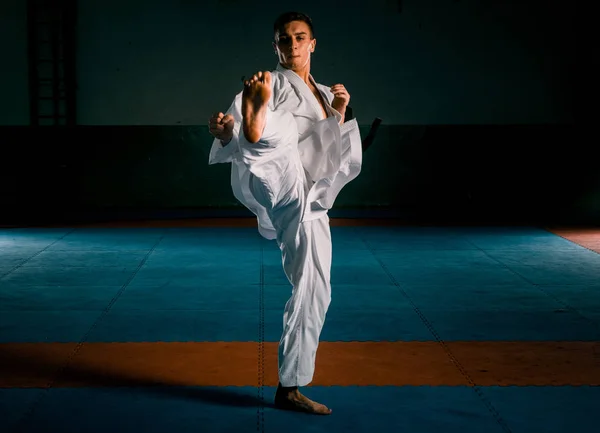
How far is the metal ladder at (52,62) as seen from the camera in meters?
A: 9.90

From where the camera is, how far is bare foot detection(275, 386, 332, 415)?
130 inches

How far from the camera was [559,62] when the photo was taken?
33.7ft

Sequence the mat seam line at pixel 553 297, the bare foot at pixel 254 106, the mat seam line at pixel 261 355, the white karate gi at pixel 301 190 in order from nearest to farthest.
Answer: the bare foot at pixel 254 106 → the white karate gi at pixel 301 190 → the mat seam line at pixel 261 355 → the mat seam line at pixel 553 297

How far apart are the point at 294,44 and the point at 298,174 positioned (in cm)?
55

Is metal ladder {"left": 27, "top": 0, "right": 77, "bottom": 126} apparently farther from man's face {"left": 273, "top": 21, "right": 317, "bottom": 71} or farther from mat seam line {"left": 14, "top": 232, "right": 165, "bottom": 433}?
man's face {"left": 273, "top": 21, "right": 317, "bottom": 71}

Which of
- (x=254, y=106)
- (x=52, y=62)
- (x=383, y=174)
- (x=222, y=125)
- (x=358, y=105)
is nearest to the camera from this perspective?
(x=254, y=106)

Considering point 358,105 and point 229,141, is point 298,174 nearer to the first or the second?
point 229,141

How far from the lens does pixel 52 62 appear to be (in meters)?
9.91

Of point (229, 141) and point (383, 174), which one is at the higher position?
point (229, 141)

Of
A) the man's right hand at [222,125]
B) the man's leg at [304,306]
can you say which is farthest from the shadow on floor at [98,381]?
the man's right hand at [222,125]

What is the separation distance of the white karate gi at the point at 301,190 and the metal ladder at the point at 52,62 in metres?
7.31

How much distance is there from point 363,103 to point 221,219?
7.66ft

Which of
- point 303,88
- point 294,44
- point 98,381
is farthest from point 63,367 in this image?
point 294,44

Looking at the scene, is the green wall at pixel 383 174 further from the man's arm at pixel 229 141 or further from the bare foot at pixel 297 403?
the man's arm at pixel 229 141
